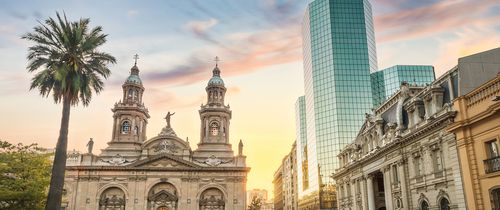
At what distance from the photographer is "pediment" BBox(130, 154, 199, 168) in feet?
217

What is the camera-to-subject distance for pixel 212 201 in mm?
66312

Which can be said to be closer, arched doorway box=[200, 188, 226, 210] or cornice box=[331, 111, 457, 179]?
cornice box=[331, 111, 457, 179]

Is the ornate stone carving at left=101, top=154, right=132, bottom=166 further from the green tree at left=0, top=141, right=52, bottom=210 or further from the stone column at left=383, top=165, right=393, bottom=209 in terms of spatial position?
the stone column at left=383, top=165, right=393, bottom=209

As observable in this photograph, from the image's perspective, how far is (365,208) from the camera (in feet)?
141

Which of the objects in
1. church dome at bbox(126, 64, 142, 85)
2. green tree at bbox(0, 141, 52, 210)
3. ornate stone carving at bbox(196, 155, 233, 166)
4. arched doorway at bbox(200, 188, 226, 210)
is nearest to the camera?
green tree at bbox(0, 141, 52, 210)

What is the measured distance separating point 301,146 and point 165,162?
233ft

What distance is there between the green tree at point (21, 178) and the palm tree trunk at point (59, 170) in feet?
26.5

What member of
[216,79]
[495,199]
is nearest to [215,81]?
[216,79]

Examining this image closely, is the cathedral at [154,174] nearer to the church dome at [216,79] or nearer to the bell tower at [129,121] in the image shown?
the bell tower at [129,121]

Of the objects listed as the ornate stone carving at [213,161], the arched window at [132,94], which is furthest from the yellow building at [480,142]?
the arched window at [132,94]

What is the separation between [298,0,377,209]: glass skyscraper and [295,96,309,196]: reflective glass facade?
8.81m

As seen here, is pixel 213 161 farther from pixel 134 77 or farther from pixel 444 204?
pixel 444 204

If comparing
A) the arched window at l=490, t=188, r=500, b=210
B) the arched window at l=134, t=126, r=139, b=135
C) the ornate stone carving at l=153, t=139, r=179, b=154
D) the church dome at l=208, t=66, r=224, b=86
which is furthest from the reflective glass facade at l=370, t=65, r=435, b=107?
the arched window at l=490, t=188, r=500, b=210

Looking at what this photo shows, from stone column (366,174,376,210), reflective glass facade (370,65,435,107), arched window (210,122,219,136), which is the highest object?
reflective glass facade (370,65,435,107)
